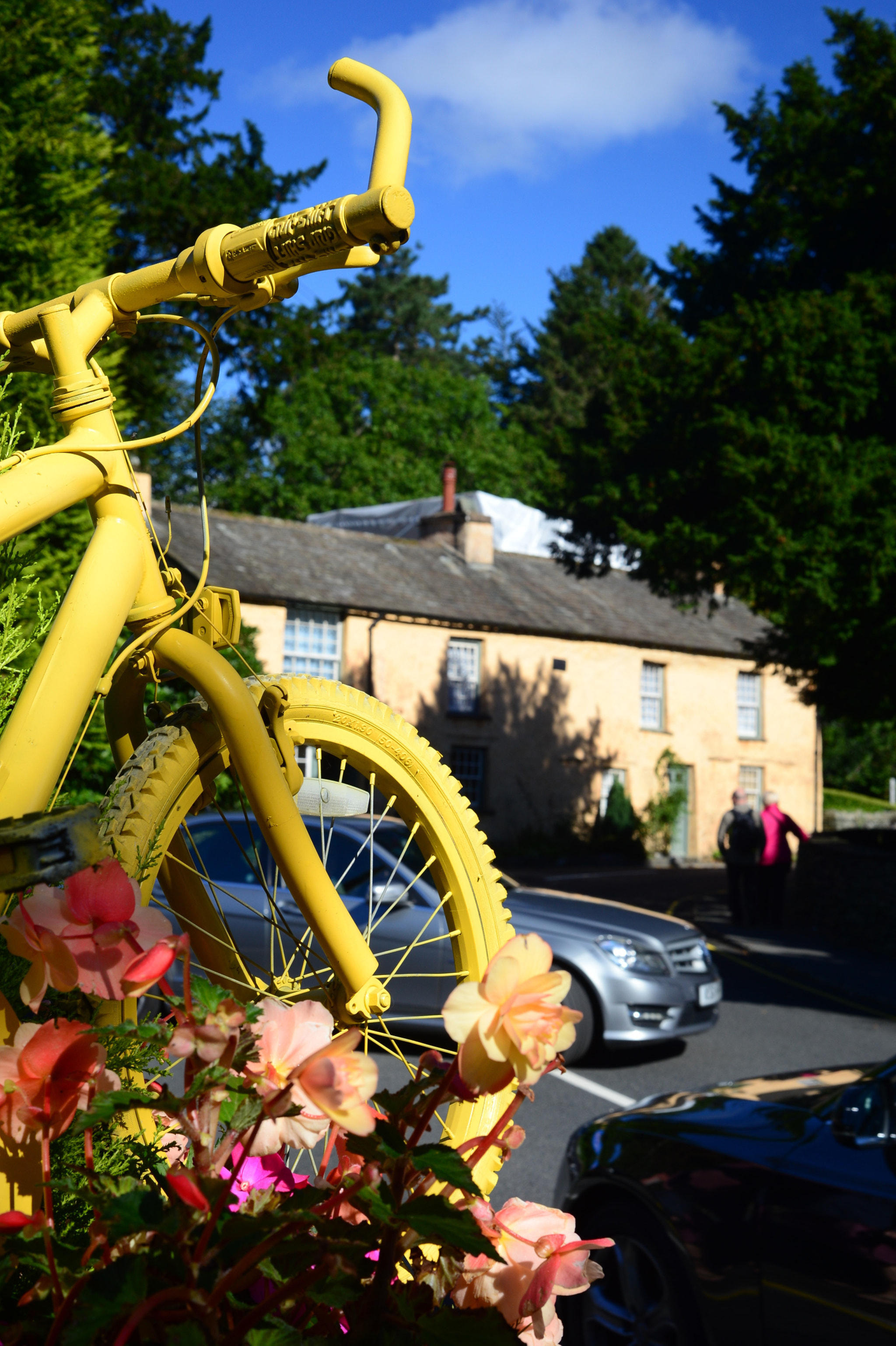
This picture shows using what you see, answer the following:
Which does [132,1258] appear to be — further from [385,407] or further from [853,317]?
[385,407]

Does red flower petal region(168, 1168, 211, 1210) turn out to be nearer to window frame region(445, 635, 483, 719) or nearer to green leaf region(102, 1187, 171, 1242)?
green leaf region(102, 1187, 171, 1242)

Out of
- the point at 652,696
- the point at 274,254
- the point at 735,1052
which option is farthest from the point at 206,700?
the point at 652,696

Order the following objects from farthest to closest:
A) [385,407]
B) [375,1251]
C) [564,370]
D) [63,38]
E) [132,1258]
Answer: [564,370] → [385,407] → [63,38] → [375,1251] → [132,1258]

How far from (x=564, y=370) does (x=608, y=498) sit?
43.6 m

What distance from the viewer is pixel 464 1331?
33.8 inches

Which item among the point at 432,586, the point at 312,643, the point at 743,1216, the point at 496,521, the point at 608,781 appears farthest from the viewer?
the point at 496,521

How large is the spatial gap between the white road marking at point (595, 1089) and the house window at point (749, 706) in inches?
1010

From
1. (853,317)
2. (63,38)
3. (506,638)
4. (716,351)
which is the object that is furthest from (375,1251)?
(506,638)

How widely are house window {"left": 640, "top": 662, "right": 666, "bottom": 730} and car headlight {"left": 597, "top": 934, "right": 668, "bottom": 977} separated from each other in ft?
74.4

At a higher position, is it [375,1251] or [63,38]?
[63,38]

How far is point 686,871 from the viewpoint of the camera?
27422 millimetres

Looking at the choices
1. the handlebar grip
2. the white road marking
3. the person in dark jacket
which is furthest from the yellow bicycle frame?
the person in dark jacket

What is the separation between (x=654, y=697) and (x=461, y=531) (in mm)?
7101

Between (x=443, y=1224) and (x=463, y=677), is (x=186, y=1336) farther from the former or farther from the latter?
(x=463, y=677)
